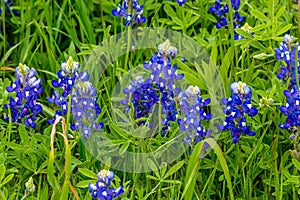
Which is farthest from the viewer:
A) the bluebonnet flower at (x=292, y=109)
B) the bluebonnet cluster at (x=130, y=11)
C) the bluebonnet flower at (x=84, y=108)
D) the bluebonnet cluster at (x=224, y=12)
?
the bluebonnet cluster at (x=224, y=12)

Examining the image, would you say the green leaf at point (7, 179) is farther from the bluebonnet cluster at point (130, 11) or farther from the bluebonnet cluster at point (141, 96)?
the bluebonnet cluster at point (130, 11)

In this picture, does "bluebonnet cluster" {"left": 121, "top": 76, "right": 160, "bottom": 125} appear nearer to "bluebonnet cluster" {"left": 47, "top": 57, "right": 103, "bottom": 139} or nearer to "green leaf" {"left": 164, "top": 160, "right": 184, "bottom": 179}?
"bluebonnet cluster" {"left": 47, "top": 57, "right": 103, "bottom": 139}

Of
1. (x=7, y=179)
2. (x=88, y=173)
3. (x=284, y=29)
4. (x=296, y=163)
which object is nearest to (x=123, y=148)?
(x=88, y=173)

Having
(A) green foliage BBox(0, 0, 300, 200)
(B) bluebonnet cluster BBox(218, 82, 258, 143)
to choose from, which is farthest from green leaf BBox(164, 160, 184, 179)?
(B) bluebonnet cluster BBox(218, 82, 258, 143)

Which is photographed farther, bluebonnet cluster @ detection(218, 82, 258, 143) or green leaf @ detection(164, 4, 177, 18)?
green leaf @ detection(164, 4, 177, 18)

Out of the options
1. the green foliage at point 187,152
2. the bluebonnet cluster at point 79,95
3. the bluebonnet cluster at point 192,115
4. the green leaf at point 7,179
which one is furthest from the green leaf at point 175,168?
the green leaf at point 7,179

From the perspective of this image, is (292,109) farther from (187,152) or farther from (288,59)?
(187,152)
